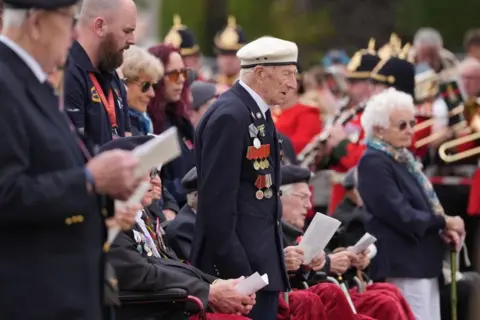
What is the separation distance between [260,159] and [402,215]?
208 centimetres

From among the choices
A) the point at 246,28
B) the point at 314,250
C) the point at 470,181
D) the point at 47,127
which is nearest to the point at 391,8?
the point at 246,28

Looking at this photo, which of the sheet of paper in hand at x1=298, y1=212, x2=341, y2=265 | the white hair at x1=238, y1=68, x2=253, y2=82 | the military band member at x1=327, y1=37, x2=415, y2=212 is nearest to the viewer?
the white hair at x1=238, y1=68, x2=253, y2=82

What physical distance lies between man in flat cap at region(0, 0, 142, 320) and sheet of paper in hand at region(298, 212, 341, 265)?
8.95ft

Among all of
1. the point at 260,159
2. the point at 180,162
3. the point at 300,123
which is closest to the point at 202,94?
the point at 180,162

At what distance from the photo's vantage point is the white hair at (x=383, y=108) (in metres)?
8.35

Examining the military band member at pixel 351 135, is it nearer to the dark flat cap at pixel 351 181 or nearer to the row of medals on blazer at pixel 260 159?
the dark flat cap at pixel 351 181

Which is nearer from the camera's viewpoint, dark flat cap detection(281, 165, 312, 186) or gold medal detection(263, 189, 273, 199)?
gold medal detection(263, 189, 273, 199)

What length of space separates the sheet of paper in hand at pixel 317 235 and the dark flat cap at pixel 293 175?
0.58 meters

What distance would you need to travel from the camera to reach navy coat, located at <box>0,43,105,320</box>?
12.9ft

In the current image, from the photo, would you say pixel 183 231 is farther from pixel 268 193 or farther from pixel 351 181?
pixel 351 181

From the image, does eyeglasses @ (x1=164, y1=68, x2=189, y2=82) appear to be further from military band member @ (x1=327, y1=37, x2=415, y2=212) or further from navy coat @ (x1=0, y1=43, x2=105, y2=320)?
navy coat @ (x1=0, y1=43, x2=105, y2=320)

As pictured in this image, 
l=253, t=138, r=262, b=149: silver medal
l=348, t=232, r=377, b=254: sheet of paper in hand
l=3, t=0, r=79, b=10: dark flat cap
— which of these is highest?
l=3, t=0, r=79, b=10: dark flat cap

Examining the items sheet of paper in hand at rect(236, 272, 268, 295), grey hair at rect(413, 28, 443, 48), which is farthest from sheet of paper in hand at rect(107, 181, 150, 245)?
grey hair at rect(413, 28, 443, 48)

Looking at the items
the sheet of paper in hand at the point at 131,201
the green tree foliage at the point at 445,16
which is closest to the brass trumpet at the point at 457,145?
the green tree foliage at the point at 445,16
